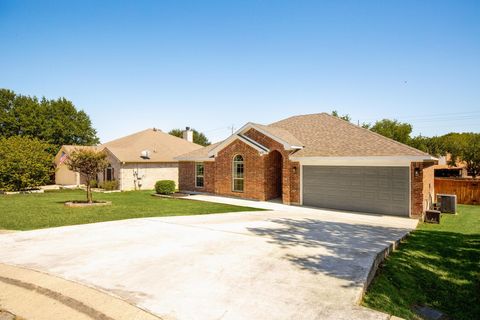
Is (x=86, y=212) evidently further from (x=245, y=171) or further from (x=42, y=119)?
(x=42, y=119)

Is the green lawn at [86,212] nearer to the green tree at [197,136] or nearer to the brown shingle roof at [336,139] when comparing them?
the brown shingle roof at [336,139]

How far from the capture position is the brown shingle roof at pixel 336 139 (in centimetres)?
1433

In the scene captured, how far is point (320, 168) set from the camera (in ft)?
52.2

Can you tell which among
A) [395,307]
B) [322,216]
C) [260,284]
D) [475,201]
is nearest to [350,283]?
[395,307]

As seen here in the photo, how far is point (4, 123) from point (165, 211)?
3986 cm

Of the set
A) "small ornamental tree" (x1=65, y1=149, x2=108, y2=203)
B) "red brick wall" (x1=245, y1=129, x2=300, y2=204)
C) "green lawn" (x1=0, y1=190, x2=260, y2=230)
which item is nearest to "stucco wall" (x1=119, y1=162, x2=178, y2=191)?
"small ornamental tree" (x1=65, y1=149, x2=108, y2=203)

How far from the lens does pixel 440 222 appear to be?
43.7 ft

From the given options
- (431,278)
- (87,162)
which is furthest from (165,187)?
(431,278)

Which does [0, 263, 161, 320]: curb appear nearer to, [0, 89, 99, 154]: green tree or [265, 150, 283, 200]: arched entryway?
[265, 150, 283, 200]: arched entryway

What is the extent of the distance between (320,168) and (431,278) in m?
9.46

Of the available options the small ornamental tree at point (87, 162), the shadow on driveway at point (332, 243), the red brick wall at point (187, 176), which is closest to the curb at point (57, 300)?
the shadow on driveway at point (332, 243)

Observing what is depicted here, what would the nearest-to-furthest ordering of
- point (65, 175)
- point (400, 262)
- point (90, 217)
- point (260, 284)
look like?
point (260, 284), point (400, 262), point (90, 217), point (65, 175)

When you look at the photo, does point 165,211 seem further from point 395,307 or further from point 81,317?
point 395,307

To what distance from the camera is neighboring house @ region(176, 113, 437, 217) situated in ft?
44.4
